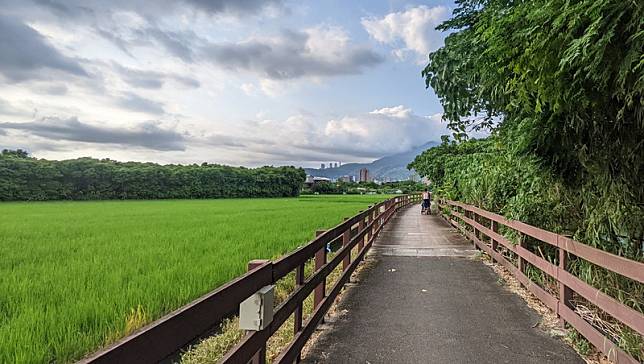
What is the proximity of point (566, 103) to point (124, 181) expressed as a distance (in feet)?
202

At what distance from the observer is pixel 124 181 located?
58.0m

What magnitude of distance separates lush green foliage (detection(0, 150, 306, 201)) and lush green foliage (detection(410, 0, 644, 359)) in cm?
5463

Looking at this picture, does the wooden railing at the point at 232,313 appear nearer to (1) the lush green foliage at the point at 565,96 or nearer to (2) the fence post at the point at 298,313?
(2) the fence post at the point at 298,313

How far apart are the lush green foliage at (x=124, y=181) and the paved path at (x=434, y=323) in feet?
176

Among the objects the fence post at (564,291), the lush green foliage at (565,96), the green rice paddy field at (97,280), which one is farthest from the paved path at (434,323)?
the green rice paddy field at (97,280)

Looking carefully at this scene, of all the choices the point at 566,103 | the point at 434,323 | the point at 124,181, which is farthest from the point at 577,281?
the point at 124,181

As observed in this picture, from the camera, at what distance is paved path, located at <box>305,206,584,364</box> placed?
139 inches

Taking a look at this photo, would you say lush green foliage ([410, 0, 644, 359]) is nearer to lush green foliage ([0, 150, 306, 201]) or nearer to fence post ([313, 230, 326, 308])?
fence post ([313, 230, 326, 308])

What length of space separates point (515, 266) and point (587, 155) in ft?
8.60

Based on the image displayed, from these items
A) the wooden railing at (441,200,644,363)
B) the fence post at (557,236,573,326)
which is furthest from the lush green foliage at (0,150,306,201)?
the fence post at (557,236,573,326)

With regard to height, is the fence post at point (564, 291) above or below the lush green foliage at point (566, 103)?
below

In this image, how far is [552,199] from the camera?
562 centimetres

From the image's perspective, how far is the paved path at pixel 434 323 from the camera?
353 cm

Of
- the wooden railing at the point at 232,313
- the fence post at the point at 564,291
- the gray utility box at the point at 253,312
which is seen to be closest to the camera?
the wooden railing at the point at 232,313
